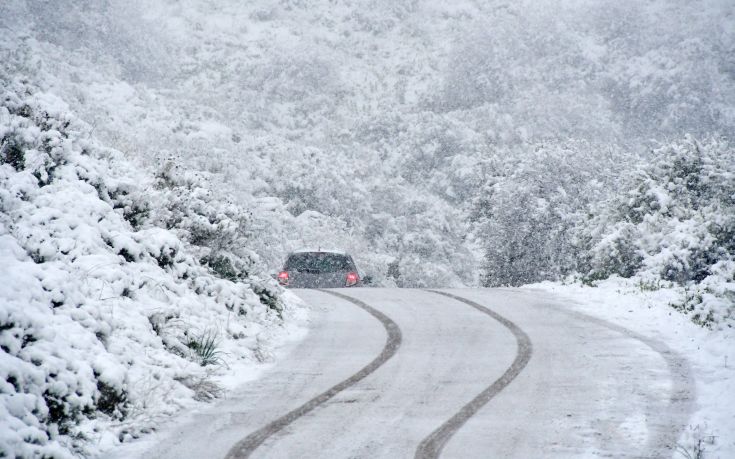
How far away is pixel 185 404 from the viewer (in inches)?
310

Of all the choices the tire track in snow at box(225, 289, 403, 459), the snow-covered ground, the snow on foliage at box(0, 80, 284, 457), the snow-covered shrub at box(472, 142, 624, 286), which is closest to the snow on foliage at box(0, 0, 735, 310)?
the snow-covered shrub at box(472, 142, 624, 286)

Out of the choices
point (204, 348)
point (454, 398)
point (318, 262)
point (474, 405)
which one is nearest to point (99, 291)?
point (204, 348)

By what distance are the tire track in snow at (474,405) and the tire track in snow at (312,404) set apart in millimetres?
1311

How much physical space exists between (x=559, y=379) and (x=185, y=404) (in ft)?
13.0

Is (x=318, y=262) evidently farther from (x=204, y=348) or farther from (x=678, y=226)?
(x=204, y=348)

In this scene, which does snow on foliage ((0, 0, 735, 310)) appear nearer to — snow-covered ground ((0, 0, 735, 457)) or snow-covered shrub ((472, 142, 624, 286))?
snow-covered shrub ((472, 142, 624, 286))

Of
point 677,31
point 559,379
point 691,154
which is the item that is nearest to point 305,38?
point 677,31

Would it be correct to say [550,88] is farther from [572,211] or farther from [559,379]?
[559,379]

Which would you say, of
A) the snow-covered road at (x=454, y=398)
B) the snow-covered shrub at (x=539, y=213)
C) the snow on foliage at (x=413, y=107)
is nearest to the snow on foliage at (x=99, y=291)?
the snow-covered road at (x=454, y=398)

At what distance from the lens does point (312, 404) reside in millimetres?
7832

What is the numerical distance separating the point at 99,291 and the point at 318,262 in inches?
398

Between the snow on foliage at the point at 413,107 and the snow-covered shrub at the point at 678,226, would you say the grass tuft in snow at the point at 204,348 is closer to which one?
the snow-covered shrub at the point at 678,226

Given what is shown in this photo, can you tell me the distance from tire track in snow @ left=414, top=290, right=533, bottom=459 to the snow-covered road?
0.02 meters

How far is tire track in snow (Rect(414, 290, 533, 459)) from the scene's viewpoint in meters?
6.46
